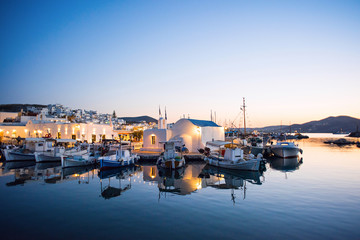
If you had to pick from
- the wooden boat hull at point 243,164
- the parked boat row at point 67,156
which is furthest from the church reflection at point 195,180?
the parked boat row at point 67,156

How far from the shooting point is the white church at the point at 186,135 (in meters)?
36.8

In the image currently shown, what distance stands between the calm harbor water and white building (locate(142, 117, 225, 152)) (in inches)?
605

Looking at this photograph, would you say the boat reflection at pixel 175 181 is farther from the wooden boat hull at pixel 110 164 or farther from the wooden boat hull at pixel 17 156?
the wooden boat hull at pixel 17 156

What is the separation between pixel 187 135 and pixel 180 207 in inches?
976

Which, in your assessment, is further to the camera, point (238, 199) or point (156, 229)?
point (238, 199)

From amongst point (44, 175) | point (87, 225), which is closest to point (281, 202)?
point (87, 225)

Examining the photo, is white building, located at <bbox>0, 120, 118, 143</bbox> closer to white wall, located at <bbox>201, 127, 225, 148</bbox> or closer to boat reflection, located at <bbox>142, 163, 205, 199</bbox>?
Result: white wall, located at <bbox>201, 127, 225, 148</bbox>

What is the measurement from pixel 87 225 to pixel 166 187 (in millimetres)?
8523

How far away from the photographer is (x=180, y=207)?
13.0 meters

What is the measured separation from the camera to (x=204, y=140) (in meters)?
36.9

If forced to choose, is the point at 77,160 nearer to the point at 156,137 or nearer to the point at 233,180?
the point at 156,137

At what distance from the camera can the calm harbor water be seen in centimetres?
955

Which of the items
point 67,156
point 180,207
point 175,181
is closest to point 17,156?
point 67,156

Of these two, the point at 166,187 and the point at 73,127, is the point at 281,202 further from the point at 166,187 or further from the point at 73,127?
the point at 73,127
